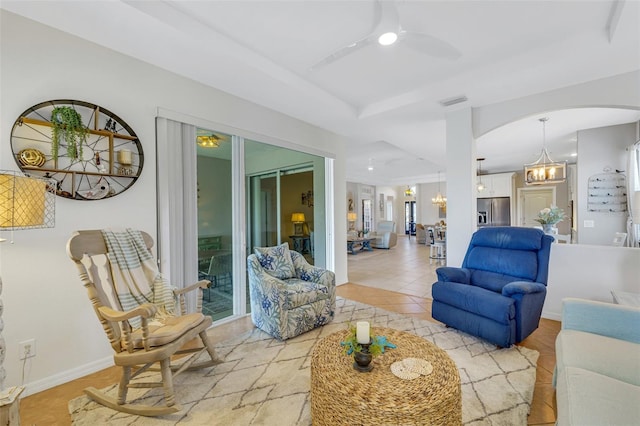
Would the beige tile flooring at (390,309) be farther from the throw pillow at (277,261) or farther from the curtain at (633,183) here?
the curtain at (633,183)

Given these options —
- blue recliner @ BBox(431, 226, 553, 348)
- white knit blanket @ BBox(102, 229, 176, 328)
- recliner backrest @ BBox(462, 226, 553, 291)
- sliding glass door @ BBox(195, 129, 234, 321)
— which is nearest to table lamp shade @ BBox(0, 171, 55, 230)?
white knit blanket @ BBox(102, 229, 176, 328)

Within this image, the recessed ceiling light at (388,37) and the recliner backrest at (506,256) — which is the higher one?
the recessed ceiling light at (388,37)

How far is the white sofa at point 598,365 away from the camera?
1146 mm

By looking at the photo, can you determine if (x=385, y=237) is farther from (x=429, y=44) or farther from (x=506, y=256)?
(x=429, y=44)

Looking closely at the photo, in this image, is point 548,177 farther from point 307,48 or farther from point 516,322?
point 307,48

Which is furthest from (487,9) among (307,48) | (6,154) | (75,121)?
(6,154)

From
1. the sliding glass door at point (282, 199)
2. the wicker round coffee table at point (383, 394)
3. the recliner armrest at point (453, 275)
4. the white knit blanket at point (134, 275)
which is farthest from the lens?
the sliding glass door at point (282, 199)

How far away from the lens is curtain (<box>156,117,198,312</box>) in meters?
2.69

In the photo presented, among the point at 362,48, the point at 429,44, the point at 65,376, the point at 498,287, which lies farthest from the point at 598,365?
the point at 65,376

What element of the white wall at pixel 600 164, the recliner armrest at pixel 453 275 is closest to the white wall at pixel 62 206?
the recliner armrest at pixel 453 275

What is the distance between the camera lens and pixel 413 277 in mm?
5371

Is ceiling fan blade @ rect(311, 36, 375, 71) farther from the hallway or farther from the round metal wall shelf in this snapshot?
the hallway

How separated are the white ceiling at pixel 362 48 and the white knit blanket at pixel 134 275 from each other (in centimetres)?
164

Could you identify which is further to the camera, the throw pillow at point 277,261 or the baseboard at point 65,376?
the throw pillow at point 277,261
